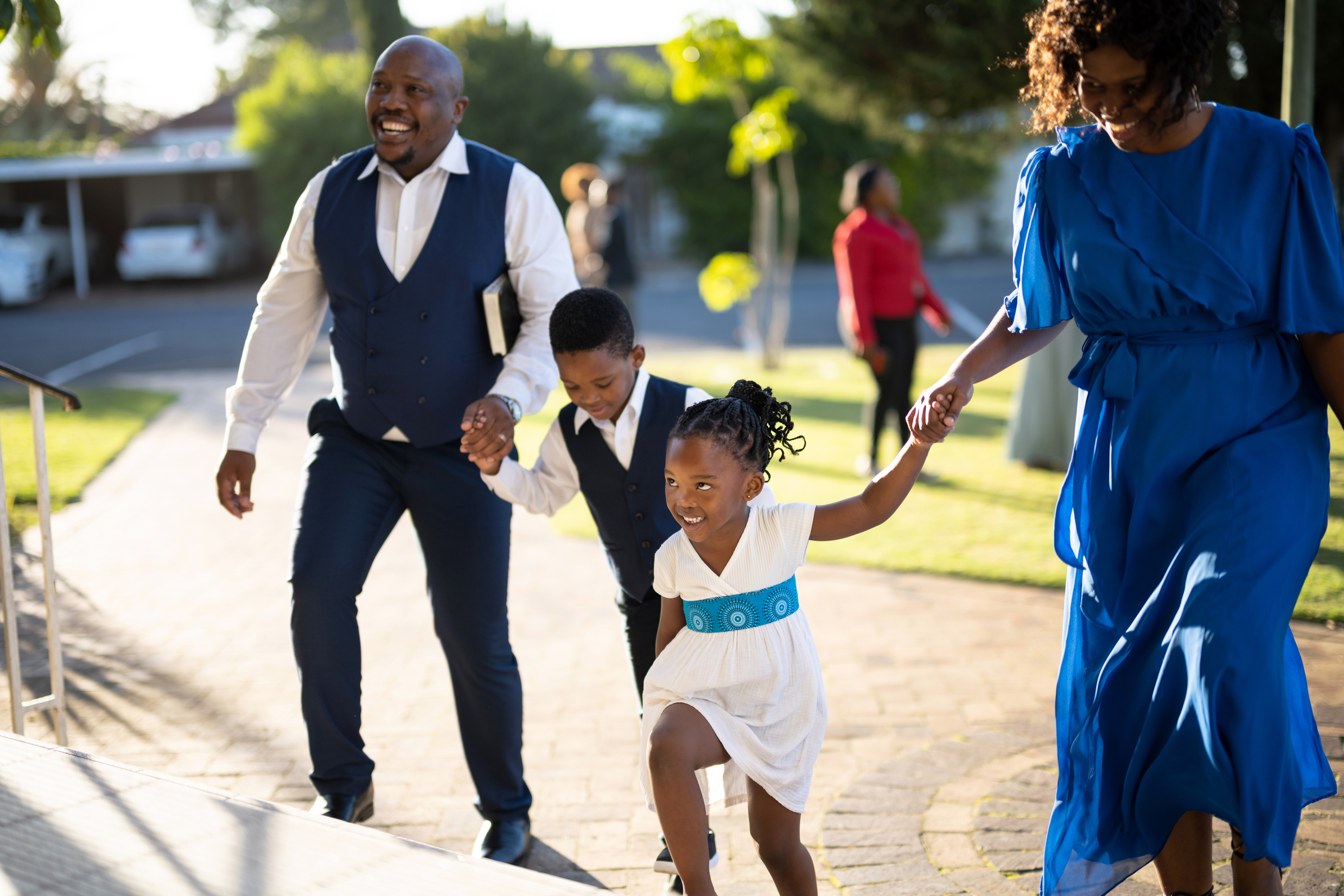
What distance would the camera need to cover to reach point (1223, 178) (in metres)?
2.33

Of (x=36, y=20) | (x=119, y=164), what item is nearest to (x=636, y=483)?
(x=36, y=20)

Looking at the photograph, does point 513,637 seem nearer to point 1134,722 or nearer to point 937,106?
point 1134,722

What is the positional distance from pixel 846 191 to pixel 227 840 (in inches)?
252

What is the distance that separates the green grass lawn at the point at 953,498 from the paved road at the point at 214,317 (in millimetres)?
5011

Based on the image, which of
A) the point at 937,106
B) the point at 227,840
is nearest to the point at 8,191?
the point at 937,106

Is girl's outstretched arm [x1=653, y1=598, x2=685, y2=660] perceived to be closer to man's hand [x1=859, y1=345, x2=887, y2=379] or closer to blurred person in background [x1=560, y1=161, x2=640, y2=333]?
man's hand [x1=859, y1=345, x2=887, y2=379]

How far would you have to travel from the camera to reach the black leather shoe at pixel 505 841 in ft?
10.5

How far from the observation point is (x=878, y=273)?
7605 millimetres

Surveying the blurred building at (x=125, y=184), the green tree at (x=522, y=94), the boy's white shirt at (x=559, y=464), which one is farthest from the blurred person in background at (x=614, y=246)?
the blurred building at (x=125, y=184)

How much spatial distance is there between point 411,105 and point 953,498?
505 centimetres

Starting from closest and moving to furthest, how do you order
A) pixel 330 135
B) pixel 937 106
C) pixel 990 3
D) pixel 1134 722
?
pixel 1134 722
pixel 990 3
pixel 937 106
pixel 330 135

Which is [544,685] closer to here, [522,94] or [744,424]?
[744,424]

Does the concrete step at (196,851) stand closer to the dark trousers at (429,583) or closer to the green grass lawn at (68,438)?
the dark trousers at (429,583)

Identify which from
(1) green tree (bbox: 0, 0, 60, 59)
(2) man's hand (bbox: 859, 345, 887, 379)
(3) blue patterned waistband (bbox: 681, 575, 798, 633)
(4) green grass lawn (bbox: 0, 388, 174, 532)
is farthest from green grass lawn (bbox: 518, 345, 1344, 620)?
(4) green grass lawn (bbox: 0, 388, 174, 532)
